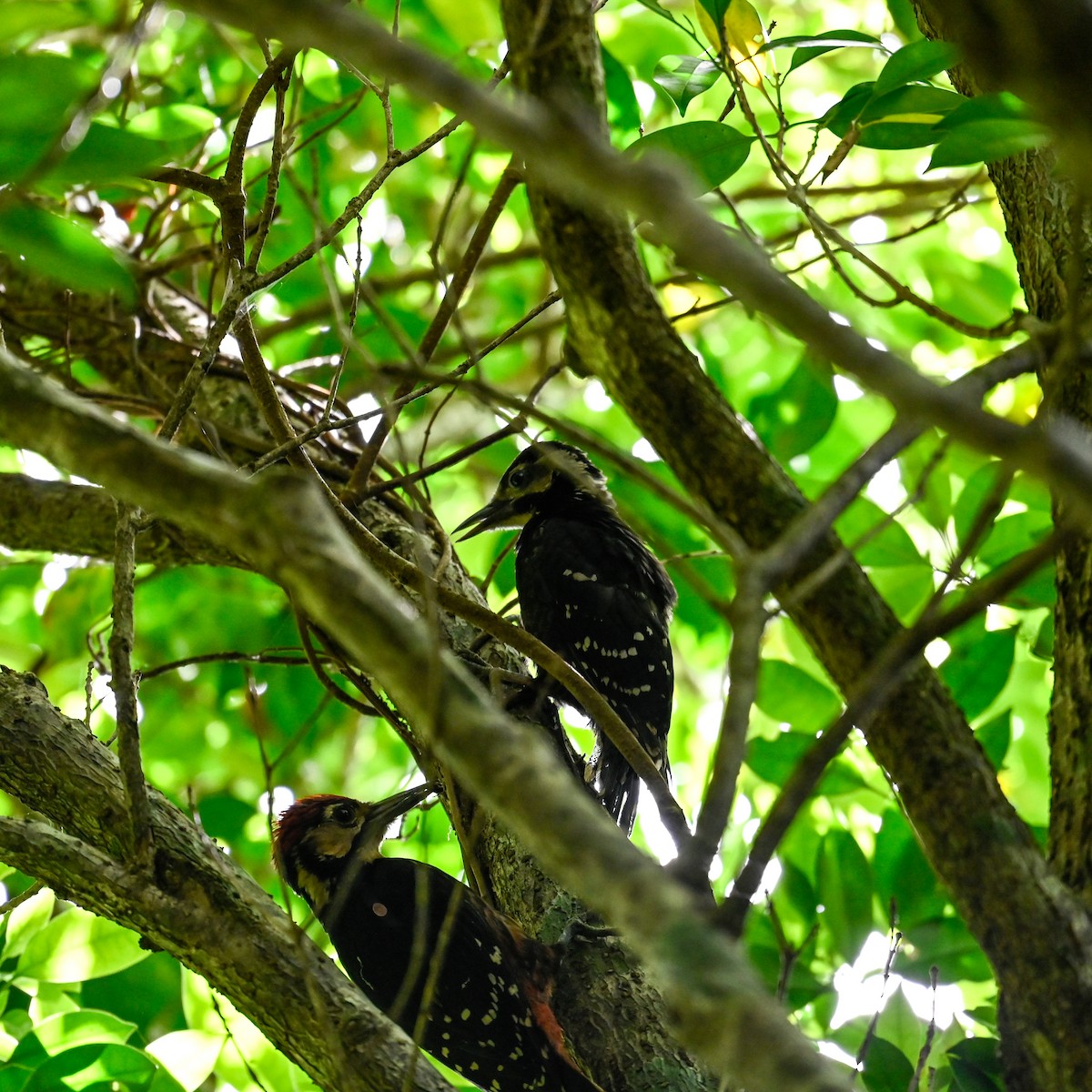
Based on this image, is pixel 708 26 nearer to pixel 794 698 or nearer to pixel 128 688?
pixel 794 698

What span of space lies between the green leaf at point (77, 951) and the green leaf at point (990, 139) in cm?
196

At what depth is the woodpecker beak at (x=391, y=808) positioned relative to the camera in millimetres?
2740

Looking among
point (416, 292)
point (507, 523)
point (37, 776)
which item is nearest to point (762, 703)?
point (507, 523)

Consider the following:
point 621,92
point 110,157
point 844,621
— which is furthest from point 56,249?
point 621,92

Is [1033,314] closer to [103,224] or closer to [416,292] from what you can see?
[103,224]

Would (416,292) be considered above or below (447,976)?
above

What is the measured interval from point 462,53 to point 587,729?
6.37ft

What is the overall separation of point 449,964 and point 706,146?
6.02 feet

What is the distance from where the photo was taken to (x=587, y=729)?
11.2 feet

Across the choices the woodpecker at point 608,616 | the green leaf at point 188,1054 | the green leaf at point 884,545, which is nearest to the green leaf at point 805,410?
the green leaf at point 884,545

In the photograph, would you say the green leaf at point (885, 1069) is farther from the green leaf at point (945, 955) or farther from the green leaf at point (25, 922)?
the green leaf at point (25, 922)

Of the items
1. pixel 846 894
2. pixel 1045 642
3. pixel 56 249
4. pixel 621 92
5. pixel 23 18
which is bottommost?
pixel 56 249

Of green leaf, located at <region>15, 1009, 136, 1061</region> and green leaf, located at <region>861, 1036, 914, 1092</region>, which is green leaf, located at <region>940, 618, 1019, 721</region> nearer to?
green leaf, located at <region>861, 1036, 914, 1092</region>

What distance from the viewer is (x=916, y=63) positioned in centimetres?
170
